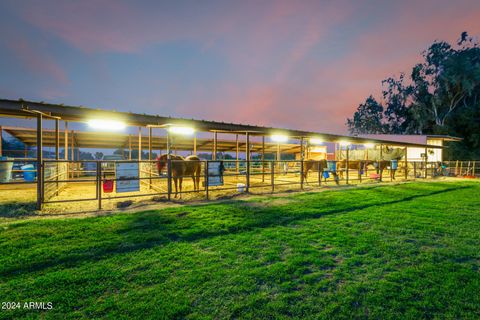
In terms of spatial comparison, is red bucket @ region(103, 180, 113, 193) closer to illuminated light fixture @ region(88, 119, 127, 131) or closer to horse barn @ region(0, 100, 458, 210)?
horse barn @ region(0, 100, 458, 210)

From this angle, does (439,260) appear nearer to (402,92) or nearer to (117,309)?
(117,309)

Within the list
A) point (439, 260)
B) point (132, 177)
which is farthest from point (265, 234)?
point (132, 177)

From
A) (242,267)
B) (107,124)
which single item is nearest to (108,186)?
(107,124)

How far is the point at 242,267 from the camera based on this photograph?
3389 millimetres

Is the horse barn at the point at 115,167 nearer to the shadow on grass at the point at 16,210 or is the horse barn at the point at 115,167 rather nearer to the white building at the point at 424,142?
the shadow on grass at the point at 16,210

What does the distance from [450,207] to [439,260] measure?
5.77 meters

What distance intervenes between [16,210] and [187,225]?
5.60 metres

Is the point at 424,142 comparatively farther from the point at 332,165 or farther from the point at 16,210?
the point at 16,210

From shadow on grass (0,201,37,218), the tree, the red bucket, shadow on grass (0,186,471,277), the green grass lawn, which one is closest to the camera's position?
the green grass lawn

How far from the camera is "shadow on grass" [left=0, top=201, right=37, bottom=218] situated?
6.39 meters

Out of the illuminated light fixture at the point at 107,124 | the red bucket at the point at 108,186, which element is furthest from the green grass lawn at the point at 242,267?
the illuminated light fixture at the point at 107,124

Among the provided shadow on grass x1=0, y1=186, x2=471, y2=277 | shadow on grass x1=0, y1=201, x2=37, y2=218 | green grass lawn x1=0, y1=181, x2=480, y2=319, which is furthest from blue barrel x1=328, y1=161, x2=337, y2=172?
shadow on grass x1=0, y1=201, x2=37, y2=218

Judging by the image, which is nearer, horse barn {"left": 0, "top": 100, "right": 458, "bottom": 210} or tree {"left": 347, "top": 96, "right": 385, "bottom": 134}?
horse barn {"left": 0, "top": 100, "right": 458, "bottom": 210}

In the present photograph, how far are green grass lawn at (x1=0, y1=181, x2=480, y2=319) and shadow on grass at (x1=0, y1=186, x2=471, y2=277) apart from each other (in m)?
0.03
